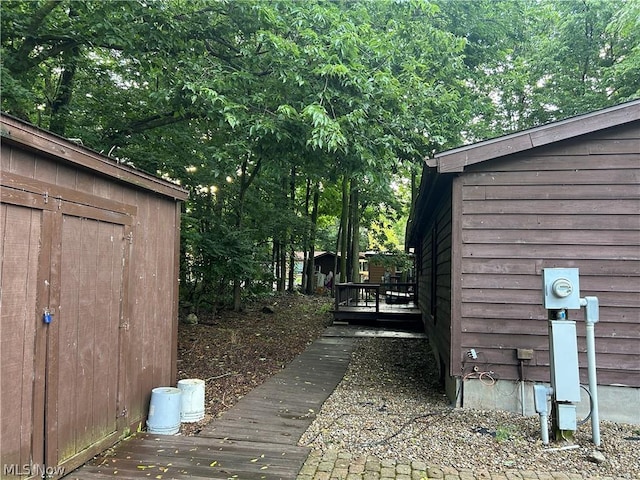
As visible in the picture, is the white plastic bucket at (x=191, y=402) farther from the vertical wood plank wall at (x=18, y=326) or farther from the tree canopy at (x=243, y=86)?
the tree canopy at (x=243, y=86)

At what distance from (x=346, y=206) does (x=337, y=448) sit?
578 inches

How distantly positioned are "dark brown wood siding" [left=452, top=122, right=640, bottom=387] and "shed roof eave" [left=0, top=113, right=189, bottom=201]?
3.35 m

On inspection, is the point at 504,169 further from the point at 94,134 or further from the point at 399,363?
the point at 94,134

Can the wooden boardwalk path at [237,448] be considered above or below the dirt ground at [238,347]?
below

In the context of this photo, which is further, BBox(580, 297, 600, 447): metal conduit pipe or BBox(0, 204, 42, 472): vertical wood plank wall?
BBox(580, 297, 600, 447): metal conduit pipe

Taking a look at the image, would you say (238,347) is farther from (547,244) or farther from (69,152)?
(69,152)

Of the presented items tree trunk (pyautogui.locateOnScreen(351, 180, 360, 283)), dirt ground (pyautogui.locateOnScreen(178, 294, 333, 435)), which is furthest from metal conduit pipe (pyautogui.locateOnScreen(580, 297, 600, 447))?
tree trunk (pyautogui.locateOnScreen(351, 180, 360, 283))

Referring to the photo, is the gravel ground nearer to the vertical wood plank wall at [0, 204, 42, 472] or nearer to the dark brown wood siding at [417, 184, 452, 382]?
the dark brown wood siding at [417, 184, 452, 382]

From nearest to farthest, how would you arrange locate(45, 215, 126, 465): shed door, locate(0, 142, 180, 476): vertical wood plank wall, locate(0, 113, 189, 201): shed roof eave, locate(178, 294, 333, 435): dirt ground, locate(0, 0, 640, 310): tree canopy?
1. locate(0, 113, 189, 201): shed roof eave
2. locate(0, 142, 180, 476): vertical wood plank wall
3. locate(45, 215, 126, 465): shed door
4. locate(178, 294, 333, 435): dirt ground
5. locate(0, 0, 640, 310): tree canopy

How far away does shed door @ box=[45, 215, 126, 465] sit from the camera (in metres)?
2.97

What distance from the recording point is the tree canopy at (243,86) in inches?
233

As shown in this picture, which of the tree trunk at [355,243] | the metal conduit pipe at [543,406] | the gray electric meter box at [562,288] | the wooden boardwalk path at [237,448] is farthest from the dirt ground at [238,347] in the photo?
the gray electric meter box at [562,288]

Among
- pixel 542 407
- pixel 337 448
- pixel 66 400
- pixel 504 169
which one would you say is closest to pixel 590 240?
pixel 504 169

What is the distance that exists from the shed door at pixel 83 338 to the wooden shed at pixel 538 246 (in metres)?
3.42
